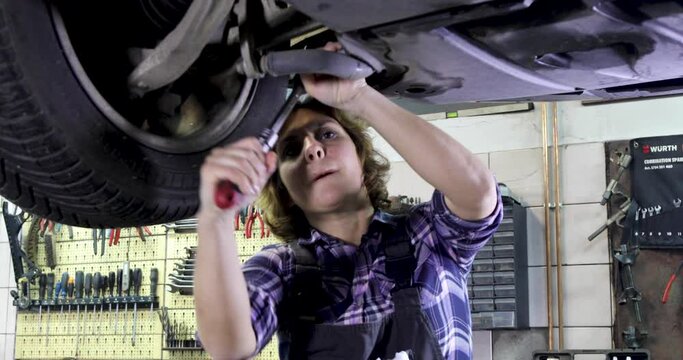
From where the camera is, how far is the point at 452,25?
979 millimetres

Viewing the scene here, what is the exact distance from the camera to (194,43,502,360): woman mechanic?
113 centimetres

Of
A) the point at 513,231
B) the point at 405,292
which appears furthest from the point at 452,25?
the point at 513,231

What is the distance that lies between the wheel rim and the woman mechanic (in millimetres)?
102

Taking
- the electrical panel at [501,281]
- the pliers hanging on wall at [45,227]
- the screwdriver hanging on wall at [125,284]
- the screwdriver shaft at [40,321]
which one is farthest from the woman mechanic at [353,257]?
the screwdriver shaft at [40,321]

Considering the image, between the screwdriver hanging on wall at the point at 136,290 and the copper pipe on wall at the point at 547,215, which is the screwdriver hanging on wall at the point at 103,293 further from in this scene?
the copper pipe on wall at the point at 547,215

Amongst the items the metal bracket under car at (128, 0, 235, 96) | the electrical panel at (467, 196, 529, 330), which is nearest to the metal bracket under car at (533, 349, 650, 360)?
the electrical panel at (467, 196, 529, 330)

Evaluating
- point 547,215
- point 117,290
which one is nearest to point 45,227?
point 117,290

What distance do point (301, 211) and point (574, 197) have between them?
2300 millimetres

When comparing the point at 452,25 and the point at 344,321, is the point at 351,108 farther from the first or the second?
the point at 344,321

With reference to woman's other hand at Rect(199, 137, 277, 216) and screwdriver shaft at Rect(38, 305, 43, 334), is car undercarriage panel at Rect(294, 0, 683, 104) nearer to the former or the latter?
woman's other hand at Rect(199, 137, 277, 216)

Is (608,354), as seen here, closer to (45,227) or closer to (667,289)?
(667,289)

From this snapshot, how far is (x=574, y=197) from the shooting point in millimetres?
3477

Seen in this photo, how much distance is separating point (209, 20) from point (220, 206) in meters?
0.27

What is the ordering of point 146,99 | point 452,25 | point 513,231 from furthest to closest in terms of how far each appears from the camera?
point 513,231
point 146,99
point 452,25
